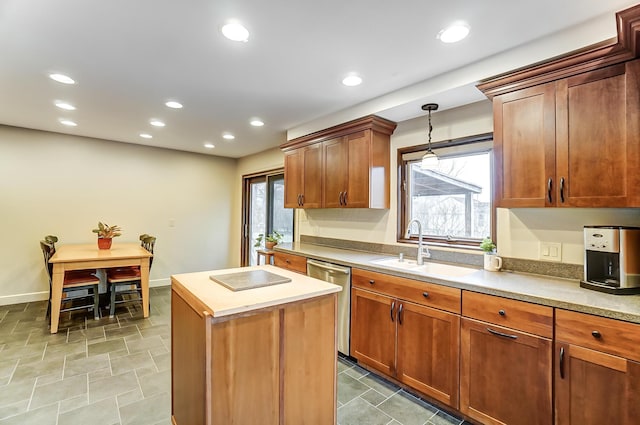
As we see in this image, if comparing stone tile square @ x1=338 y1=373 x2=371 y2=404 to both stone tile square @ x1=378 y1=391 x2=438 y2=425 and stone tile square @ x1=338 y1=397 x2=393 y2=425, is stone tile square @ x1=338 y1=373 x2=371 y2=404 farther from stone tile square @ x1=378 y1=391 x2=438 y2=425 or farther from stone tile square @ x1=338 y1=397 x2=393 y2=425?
stone tile square @ x1=378 y1=391 x2=438 y2=425

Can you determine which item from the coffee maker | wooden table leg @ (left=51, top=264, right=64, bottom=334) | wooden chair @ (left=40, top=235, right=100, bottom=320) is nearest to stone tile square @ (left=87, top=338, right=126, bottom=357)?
wooden table leg @ (left=51, top=264, right=64, bottom=334)

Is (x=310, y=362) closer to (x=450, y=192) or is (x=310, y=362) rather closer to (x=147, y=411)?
(x=147, y=411)

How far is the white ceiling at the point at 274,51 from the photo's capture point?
1.66m

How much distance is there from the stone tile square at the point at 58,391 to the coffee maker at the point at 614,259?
3.49 m

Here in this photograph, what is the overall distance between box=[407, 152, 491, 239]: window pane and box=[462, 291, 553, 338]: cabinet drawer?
2.88 ft

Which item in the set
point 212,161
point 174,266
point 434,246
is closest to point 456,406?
point 434,246

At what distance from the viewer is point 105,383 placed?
2.38 metres

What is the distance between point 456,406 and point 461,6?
237 cm

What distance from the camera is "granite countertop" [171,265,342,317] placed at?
136cm

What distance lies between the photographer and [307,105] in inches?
124

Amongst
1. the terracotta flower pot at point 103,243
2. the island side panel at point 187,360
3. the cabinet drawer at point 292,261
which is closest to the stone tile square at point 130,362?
the island side panel at point 187,360

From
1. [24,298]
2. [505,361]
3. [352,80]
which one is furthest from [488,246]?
[24,298]

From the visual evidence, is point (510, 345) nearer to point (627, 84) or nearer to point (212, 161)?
point (627, 84)

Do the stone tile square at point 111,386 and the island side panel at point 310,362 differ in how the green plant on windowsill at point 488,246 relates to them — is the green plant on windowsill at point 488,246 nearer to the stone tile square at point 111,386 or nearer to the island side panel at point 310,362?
the island side panel at point 310,362
